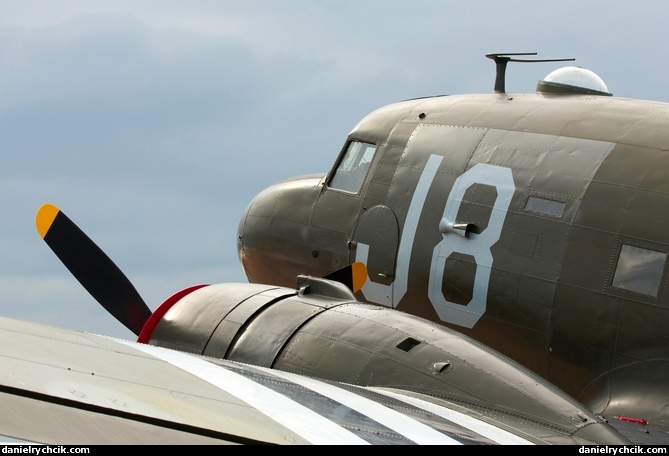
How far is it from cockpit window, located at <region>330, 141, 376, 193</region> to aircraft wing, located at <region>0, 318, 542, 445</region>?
6594mm

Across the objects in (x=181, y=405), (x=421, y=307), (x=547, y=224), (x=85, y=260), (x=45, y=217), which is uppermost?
(x=181, y=405)

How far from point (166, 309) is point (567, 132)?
17.0 ft

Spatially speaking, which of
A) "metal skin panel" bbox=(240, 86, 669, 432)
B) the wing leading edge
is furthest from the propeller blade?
the wing leading edge

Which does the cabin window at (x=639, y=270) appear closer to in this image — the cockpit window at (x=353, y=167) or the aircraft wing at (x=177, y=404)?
the aircraft wing at (x=177, y=404)

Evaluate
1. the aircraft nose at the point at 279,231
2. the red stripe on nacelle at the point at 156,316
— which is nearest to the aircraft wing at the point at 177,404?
the red stripe on nacelle at the point at 156,316

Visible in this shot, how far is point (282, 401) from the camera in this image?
248 inches

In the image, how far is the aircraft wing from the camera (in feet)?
14.9

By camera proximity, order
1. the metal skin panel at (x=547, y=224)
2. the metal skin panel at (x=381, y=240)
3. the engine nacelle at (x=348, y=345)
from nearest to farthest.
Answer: the engine nacelle at (x=348, y=345), the metal skin panel at (x=547, y=224), the metal skin panel at (x=381, y=240)

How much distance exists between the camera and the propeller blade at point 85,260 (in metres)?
12.1

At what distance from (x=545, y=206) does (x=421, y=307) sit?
2165mm

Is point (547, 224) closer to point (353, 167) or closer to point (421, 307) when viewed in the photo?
point (421, 307)

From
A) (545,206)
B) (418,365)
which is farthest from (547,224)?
(418,365)

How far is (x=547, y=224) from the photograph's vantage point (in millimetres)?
11617

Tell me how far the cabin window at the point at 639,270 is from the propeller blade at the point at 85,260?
5530 mm
